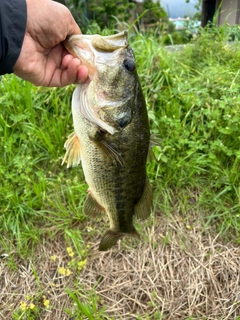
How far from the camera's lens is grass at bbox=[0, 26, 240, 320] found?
267 centimetres

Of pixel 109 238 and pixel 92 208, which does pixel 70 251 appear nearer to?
pixel 109 238

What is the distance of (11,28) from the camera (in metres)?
1.51

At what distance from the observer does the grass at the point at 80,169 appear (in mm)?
2672

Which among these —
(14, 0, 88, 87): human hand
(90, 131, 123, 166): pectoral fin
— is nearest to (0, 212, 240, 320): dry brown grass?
(90, 131, 123, 166): pectoral fin

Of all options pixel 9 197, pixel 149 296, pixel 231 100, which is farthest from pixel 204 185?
pixel 9 197

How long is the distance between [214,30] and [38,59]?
9.09 ft

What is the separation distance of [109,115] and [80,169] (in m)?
1.44

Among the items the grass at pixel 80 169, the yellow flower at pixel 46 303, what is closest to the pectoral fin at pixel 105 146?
the grass at pixel 80 169

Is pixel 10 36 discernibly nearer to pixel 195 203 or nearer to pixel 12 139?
pixel 12 139

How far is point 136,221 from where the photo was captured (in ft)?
8.96

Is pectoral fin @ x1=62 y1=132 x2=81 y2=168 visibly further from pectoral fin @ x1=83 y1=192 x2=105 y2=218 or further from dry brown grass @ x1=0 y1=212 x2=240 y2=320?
dry brown grass @ x1=0 y1=212 x2=240 y2=320

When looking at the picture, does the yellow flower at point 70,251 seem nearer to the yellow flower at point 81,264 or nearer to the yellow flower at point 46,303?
the yellow flower at point 81,264

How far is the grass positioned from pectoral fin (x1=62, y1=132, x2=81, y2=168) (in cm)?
107

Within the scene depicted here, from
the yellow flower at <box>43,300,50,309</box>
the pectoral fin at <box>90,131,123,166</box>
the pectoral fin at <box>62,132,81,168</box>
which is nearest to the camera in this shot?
the pectoral fin at <box>90,131,123,166</box>
